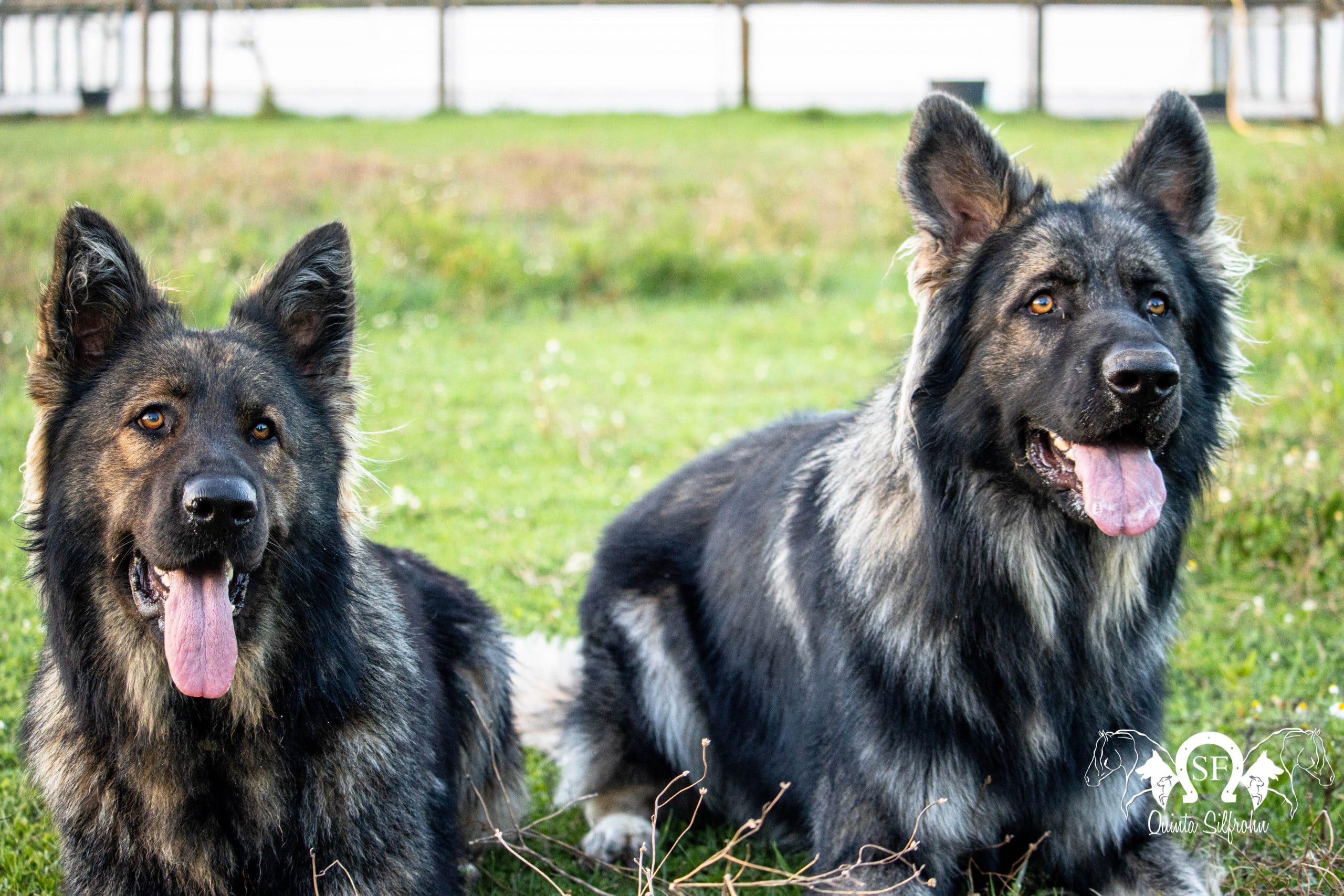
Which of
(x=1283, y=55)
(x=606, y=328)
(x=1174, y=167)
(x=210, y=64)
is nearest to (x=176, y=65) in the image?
(x=210, y=64)

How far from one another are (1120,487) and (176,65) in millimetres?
27058

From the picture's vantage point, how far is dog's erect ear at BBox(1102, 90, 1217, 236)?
3.93m

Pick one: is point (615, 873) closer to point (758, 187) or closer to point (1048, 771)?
point (1048, 771)

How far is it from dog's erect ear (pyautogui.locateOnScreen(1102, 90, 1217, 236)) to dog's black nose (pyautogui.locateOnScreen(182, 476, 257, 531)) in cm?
291

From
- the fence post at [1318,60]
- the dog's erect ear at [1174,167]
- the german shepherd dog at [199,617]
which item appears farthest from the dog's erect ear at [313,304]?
the fence post at [1318,60]

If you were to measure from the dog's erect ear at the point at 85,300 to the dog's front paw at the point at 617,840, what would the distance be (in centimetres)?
248

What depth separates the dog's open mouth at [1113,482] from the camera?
3432 mm

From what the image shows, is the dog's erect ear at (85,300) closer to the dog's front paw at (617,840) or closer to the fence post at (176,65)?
the dog's front paw at (617,840)

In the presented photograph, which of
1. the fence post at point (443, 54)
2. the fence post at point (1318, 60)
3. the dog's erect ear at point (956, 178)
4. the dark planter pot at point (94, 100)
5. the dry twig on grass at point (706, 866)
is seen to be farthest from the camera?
the fence post at point (443, 54)

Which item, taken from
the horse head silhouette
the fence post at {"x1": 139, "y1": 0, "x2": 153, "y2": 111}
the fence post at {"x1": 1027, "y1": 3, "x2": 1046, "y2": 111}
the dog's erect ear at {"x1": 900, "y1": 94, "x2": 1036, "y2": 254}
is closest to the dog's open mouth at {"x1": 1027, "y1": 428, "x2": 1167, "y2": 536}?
the dog's erect ear at {"x1": 900, "y1": 94, "x2": 1036, "y2": 254}

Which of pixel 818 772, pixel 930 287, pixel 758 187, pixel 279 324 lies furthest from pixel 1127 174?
pixel 758 187

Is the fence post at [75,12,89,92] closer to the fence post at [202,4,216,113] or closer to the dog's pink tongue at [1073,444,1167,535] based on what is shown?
the fence post at [202,4,216,113]

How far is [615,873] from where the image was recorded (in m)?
4.47

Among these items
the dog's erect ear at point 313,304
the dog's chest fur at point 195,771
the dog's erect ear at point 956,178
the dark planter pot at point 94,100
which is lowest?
the dog's chest fur at point 195,771
